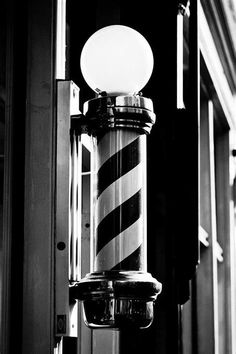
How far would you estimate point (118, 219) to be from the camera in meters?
1.80

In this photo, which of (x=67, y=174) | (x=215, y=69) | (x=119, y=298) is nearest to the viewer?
(x=119, y=298)

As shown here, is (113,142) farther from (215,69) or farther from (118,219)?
(215,69)

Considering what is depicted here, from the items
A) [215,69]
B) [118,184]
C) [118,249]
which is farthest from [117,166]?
[215,69]

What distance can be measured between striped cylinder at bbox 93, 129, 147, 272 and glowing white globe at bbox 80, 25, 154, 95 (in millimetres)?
106

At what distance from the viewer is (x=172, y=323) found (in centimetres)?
269

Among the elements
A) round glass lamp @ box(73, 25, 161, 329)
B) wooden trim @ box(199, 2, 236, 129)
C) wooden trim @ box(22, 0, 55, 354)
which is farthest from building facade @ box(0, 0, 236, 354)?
wooden trim @ box(199, 2, 236, 129)

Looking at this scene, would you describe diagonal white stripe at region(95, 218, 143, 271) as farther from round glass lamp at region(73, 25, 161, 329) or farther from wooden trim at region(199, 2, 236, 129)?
wooden trim at region(199, 2, 236, 129)

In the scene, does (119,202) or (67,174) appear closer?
(119,202)

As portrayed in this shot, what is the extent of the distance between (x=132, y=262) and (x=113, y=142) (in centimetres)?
26

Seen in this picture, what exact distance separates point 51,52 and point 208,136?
2.20 meters

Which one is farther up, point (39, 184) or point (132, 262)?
point (39, 184)

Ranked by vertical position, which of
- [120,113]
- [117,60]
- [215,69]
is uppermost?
[215,69]

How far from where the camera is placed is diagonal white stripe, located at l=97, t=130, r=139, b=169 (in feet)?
6.00

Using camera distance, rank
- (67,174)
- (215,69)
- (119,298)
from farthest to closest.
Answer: (215,69) < (67,174) < (119,298)
